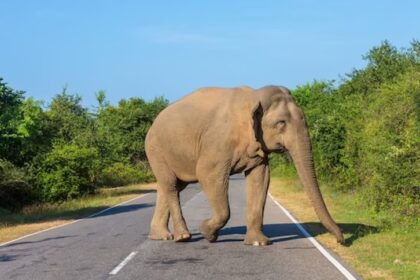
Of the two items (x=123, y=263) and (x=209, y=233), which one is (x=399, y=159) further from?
(x=123, y=263)

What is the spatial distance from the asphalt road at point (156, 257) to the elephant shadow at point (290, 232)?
0.02m

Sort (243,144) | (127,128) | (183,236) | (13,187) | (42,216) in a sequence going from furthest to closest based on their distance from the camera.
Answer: (127,128) → (13,187) → (42,216) → (183,236) → (243,144)

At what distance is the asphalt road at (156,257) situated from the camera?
9680 mm

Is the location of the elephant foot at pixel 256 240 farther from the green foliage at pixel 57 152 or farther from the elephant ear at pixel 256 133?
the green foliage at pixel 57 152

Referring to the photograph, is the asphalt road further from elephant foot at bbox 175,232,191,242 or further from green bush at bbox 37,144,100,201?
green bush at bbox 37,144,100,201

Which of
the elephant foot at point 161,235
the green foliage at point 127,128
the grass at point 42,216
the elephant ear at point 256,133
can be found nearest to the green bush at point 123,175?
the green foliage at point 127,128

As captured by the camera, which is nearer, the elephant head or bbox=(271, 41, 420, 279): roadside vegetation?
bbox=(271, 41, 420, 279): roadside vegetation

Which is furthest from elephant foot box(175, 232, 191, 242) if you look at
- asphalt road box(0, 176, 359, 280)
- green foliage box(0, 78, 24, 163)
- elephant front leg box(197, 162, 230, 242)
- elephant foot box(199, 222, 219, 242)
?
green foliage box(0, 78, 24, 163)

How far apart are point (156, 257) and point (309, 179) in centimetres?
329

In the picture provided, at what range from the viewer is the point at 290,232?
49.8 ft

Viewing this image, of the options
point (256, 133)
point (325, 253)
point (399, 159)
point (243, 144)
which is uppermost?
point (256, 133)

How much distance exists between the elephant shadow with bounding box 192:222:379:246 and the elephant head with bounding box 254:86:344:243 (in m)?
1.97

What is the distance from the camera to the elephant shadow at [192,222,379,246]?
13836 mm

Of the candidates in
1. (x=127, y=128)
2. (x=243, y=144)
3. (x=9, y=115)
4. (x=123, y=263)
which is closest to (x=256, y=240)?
(x=243, y=144)
